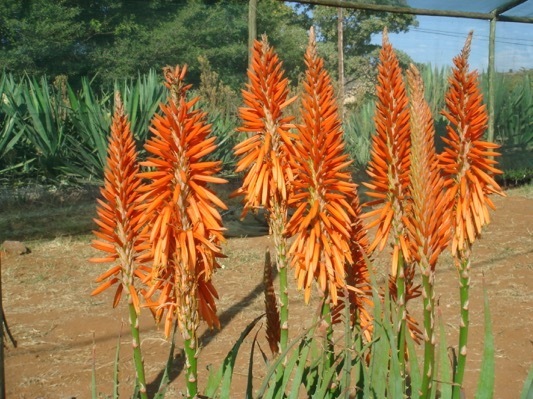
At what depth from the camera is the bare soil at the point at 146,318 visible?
12.4 ft

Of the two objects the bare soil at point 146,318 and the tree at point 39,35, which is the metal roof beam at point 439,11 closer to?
the tree at point 39,35

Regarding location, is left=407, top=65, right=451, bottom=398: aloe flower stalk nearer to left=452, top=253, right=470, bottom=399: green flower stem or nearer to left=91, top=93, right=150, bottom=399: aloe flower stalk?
left=452, top=253, right=470, bottom=399: green flower stem

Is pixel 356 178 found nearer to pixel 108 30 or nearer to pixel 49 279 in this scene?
pixel 108 30

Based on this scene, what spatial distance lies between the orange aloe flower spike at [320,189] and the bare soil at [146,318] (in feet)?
4.54

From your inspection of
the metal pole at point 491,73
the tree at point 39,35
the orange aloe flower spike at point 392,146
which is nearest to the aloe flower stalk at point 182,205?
the orange aloe flower spike at point 392,146

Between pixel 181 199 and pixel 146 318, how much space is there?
12.5 feet

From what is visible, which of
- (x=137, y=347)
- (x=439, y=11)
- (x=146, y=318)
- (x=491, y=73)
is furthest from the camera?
(x=491, y=73)

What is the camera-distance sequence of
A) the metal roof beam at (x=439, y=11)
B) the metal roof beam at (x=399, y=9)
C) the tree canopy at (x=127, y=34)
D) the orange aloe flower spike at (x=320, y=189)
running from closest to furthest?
the orange aloe flower spike at (x=320, y=189), the tree canopy at (x=127, y=34), the metal roof beam at (x=399, y=9), the metal roof beam at (x=439, y=11)

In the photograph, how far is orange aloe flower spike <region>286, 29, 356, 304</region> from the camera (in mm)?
1248

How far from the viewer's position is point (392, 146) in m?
1.25

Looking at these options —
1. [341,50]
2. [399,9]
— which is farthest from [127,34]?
[341,50]

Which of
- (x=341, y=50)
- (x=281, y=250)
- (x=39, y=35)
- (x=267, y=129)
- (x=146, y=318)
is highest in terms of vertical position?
(x=341, y=50)

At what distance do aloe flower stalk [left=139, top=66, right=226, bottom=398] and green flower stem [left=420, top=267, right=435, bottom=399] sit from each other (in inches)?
12.9

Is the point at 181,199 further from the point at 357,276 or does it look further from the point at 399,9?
the point at 399,9
